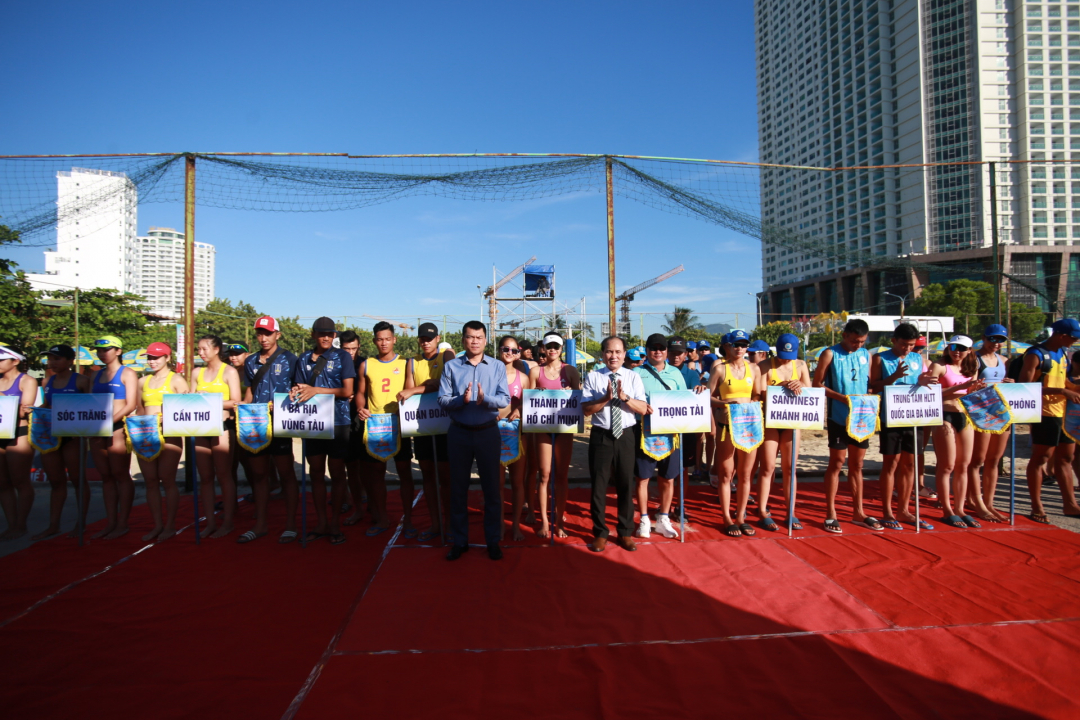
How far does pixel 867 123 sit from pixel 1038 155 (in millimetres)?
23354

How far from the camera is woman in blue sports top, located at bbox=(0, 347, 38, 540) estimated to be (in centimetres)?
509

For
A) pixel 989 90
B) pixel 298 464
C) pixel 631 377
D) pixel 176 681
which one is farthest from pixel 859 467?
pixel 989 90

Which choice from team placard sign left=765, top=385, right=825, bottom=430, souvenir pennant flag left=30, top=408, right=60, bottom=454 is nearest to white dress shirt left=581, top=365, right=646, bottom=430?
team placard sign left=765, top=385, right=825, bottom=430

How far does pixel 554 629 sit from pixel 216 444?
3652 millimetres

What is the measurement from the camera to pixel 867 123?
9012cm

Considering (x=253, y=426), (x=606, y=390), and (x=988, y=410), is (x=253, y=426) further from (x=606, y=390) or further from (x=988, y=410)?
(x=988, y=410)

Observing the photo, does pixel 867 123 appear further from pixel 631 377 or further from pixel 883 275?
pixel 631 377

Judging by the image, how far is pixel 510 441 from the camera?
A: 4.98 meters

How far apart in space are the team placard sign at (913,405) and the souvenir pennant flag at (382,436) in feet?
14.9

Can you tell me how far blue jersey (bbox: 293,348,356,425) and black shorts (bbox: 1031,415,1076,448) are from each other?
22.1 ft

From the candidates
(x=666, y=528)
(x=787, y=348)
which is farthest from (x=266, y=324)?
(x=787, y=348)

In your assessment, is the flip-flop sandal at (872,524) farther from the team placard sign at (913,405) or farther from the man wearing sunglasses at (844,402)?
the team placard sign at (913,405)

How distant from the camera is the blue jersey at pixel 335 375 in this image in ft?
16.3

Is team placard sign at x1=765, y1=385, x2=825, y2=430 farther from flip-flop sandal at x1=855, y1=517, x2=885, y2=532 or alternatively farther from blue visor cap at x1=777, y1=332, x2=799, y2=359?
flip-flop sandal at x1=855, y1=517, x2=885, y2=532
